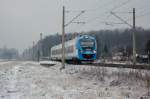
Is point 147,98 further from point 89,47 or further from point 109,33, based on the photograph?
point 109,33

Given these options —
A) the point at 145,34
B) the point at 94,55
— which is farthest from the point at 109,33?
the point at 94,55

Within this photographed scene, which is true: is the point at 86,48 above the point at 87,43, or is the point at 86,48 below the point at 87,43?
below

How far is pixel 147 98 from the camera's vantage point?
11188mm

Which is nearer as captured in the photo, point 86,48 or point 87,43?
point 86,48

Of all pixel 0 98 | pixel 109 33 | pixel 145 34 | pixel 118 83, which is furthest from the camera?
pixel 109 33

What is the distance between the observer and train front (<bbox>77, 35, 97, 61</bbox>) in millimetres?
35438

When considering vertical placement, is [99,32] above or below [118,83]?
above

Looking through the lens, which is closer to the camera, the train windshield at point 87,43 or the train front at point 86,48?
the train front at point 86,48

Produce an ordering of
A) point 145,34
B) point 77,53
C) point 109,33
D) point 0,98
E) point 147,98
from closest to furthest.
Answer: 1. point 147,98
2. point 0,98
3. point 77,53
4. point 145,34
5. point 109,33

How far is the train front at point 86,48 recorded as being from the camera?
35438 mm

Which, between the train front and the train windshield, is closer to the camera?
the train front

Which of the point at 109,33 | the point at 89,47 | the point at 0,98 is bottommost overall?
the point at 0,98

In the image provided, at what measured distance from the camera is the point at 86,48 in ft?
118

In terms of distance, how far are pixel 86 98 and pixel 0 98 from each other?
348 centimetres
